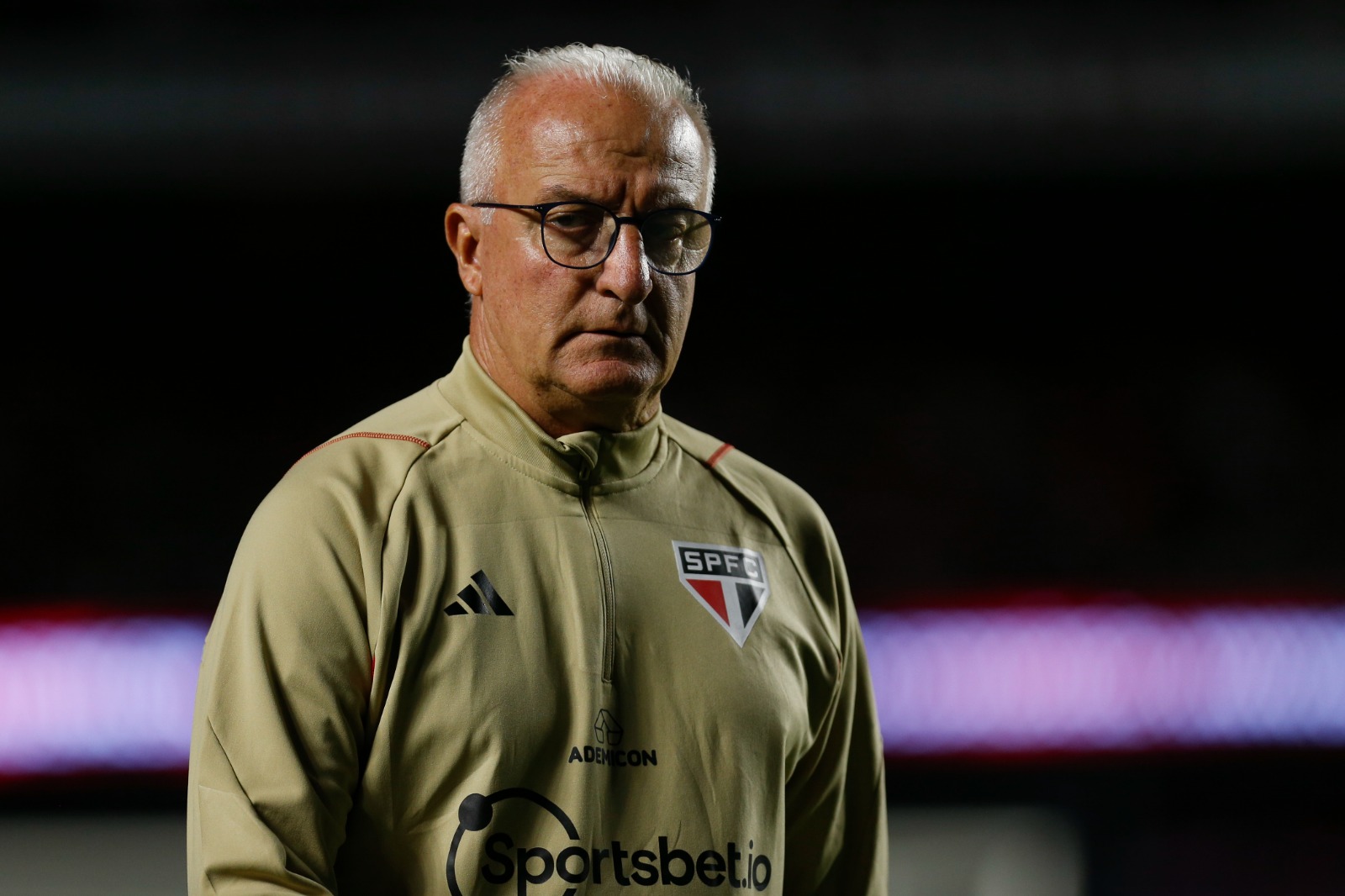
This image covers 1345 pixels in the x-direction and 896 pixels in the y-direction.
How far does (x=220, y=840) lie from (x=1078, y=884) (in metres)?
3.07

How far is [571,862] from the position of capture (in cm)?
112

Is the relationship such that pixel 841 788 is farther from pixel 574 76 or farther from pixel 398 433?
pixel 574 76

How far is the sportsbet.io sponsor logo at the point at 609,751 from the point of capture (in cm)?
114

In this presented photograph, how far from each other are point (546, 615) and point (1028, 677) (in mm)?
2761

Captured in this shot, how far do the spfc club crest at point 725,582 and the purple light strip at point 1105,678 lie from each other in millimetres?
2467

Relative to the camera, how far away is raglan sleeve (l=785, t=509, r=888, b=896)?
1361mm

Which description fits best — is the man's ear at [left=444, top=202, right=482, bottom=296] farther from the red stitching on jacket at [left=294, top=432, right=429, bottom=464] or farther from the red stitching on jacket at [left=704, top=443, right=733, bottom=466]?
the red stitching on jacket at [left=704, top=443, right=733, bottom=466]

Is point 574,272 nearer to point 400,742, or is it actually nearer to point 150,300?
point 400,742

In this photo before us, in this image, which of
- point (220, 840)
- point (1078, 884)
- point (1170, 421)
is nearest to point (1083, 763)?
point (1078, 884)

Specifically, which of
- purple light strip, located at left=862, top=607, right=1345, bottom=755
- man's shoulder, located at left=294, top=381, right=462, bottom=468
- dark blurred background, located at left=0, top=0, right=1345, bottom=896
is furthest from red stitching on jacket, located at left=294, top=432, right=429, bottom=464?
purple light strip, located at left=862, top=607, right=1345, bottom=755

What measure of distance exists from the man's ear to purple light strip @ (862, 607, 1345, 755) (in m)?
2.60

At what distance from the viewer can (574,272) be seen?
1215 mm

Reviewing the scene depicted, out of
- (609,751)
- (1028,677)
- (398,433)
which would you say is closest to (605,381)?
(398,433)

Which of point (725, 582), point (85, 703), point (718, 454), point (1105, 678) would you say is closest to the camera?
point (725, 582)
